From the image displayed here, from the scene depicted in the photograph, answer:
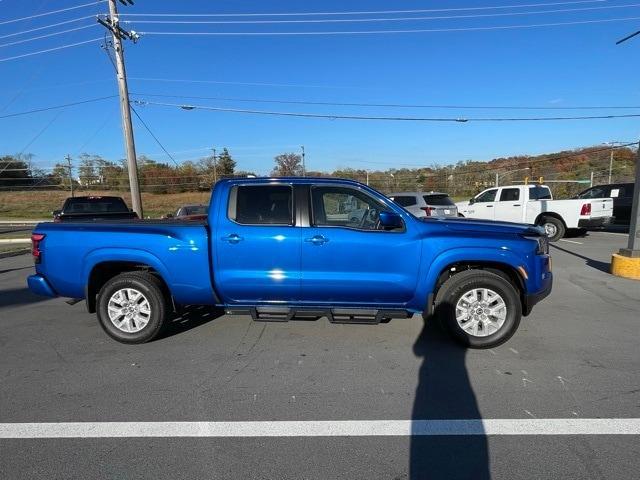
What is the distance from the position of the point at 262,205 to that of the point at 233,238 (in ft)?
1.65

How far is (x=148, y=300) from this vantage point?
4.82 m

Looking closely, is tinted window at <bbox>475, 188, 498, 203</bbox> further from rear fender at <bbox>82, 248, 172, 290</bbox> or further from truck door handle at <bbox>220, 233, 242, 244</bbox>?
rear fender at <bbox>82, 248, 172, 290</bbox>

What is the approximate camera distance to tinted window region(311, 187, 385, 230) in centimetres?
480

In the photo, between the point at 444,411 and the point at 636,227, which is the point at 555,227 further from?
the point at 444,411

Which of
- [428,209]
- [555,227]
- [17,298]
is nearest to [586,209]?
[555,227]

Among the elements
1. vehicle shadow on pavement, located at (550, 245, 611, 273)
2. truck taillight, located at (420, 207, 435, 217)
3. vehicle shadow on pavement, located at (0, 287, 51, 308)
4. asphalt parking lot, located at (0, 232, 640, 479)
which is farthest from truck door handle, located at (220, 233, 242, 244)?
truck taillight, located at (420, 207, 435, 217)

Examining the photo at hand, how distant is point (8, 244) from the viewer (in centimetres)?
1561

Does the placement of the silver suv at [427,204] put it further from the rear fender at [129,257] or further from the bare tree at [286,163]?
the bare tree at [286,163]

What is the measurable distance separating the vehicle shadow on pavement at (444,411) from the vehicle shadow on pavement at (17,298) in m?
6.35

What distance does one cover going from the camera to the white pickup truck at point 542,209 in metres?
14.1

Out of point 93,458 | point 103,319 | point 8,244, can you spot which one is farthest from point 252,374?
point 8,244

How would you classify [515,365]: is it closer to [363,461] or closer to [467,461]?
[467,461]

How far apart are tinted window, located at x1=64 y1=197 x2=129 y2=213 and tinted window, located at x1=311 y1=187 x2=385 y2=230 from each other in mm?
9691

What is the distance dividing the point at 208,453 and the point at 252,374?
1243 millimetres
